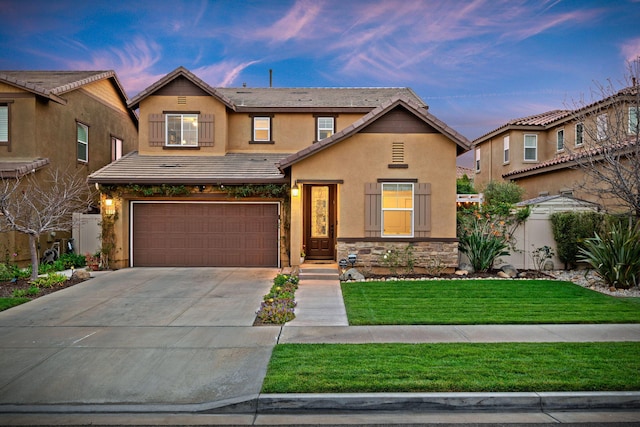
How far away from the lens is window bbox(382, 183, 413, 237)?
1262 centimetres

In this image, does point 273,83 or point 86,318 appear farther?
point 273,83

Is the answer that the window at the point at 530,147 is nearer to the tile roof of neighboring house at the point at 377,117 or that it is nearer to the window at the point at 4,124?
the tile roof of neighboring house at the point at 377,117

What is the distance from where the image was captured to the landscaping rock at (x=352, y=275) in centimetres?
1164

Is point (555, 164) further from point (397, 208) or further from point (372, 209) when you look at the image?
point (372, 209)

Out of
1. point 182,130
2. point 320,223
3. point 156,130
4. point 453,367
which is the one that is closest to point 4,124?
point 156,130

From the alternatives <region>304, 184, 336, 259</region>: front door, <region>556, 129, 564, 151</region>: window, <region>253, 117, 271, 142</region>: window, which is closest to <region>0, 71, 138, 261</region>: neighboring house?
<region>253, 117, 271, 142</region>: window

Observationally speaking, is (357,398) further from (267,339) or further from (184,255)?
(184,255)

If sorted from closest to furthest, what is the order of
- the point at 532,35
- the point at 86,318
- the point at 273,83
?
the point at 86,318 < the point at 532,35 < the point at 273,83

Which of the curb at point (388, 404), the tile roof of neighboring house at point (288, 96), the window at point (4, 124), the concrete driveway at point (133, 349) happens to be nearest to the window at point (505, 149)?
the tile roof of neighboring house at point (288, 96)

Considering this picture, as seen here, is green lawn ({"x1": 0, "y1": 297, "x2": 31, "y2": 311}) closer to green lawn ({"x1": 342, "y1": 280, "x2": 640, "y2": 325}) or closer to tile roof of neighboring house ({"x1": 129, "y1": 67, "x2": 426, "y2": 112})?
green lawn ({"x1": 342, "y1": 280, "x2": 640, "y2": 325})

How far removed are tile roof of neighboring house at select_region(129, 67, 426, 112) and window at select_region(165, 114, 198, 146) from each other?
4.18 feet

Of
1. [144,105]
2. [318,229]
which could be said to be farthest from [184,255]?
[144,105]

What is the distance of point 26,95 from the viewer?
14258 mm

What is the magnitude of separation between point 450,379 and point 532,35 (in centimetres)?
1902
